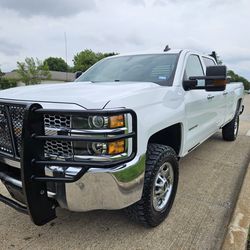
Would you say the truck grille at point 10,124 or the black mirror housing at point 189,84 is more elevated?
the black mirror housing at point 189,84

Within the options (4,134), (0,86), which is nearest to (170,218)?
(4,134)

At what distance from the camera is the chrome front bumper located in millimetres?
2230

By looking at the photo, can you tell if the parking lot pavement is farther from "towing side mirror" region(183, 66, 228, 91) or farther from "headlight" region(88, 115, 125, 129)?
"towing side mirror" region(183, 66, 228, 91)

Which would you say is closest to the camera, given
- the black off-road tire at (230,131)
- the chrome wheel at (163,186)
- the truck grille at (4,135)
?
the truck grille at (4,135)

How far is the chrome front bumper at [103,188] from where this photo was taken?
2230 millimetres

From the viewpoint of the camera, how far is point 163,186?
3.02 meters

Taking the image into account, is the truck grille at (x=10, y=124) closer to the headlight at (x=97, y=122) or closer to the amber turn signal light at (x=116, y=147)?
the headlight at (x=97, y=122)

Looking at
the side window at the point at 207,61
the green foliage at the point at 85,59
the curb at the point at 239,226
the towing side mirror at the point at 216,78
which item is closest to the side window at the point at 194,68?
the side window at the point at 207,61

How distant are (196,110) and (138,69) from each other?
917 mm

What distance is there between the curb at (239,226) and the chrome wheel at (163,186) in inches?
26.5

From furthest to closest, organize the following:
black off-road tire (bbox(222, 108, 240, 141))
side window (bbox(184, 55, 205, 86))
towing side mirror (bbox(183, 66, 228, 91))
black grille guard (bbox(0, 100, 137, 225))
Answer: black off-road tire (bbox(222, 108, 240, 141)) < side window (bbox(184, 55, 205, 86)) < towing side mirror (bbox(183, 66, 228, 91)) < black grille guard (bbox(0, 100, 137, 225))

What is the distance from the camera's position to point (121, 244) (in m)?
2.70

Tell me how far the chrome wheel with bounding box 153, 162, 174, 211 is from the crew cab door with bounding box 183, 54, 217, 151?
2.04 feet

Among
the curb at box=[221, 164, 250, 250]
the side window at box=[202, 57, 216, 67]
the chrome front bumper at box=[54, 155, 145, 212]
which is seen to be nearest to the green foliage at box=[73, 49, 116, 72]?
the side window at box=[202, 57, 216, 67]
